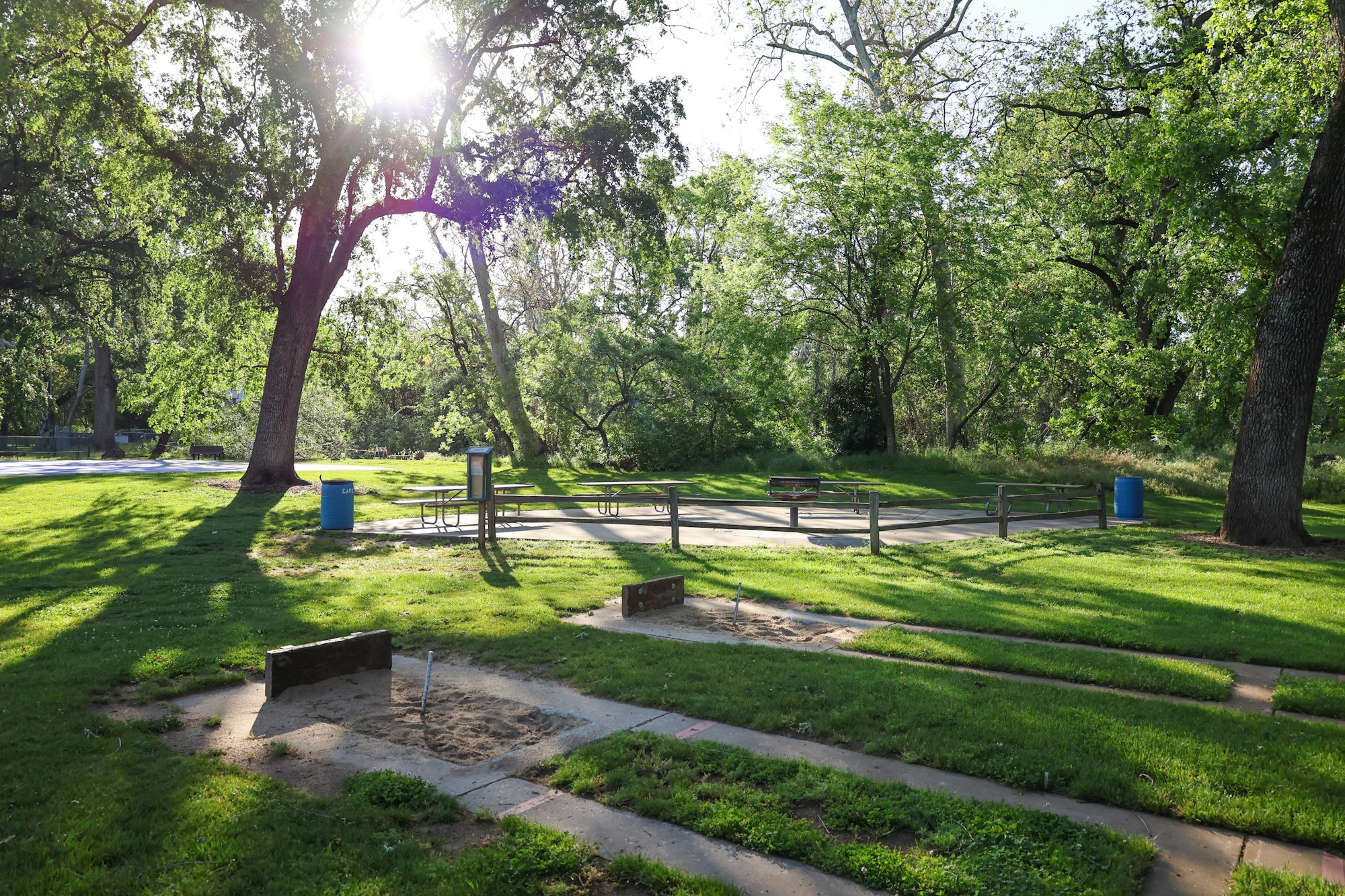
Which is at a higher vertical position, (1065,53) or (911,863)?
(1065,53)

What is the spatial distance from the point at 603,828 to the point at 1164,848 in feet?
8.12

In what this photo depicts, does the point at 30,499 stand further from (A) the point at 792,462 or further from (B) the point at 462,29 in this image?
(A) the point at 792,462

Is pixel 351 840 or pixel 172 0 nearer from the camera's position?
pixel 351 840

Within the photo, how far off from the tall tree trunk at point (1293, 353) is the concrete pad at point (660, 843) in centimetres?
1285

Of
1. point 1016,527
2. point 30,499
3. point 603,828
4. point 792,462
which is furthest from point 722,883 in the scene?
point 792,462

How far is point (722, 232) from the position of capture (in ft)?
135

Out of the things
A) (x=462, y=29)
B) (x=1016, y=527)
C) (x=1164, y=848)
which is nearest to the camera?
(x=1164, y=848)

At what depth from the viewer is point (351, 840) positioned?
385 centimetres

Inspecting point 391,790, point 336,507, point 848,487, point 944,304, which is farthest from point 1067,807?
point 944,304

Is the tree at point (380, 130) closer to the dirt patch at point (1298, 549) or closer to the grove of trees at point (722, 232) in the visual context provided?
the grove of trees at point (722, 232)

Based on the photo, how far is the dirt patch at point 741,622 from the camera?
8.07 metres

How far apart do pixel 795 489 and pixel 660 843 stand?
1442 centimetres

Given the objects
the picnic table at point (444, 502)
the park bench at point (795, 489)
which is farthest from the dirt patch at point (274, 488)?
the park bench at point (795, 489)

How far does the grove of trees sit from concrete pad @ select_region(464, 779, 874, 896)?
12880 millimetres
